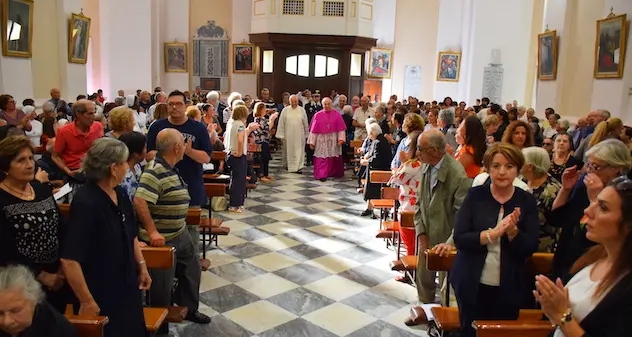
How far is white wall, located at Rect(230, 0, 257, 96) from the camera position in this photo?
64.2ft

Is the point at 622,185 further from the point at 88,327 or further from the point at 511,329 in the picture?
the point at 88,327

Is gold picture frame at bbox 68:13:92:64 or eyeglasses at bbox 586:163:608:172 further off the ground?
gold picture frame at bbox 68:13:92:64

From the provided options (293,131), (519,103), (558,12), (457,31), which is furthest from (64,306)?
(457,31)

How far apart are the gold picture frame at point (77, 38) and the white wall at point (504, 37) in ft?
38.8

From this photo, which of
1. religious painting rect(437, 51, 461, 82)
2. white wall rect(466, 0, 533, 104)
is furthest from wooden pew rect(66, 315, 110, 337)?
religious painting rect(437, 51, 461, 82)

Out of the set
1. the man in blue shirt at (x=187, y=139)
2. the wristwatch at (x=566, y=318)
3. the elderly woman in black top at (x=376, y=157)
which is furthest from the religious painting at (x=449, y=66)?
the wristwatch at (x=566, y=318)

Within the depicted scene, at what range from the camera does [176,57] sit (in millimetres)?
19500

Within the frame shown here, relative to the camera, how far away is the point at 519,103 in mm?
Result: 17688

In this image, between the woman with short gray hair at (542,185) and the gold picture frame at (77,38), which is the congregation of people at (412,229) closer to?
the woman with short gray hair at (542,185)

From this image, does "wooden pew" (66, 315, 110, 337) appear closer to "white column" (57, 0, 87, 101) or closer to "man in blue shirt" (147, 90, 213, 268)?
"man in blue shirt" (147, 90, 213, 268)

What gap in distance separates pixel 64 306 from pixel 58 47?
9867 mm

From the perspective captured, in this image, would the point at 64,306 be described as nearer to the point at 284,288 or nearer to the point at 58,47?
the point at 284,288

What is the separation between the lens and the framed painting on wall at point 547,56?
1239cm

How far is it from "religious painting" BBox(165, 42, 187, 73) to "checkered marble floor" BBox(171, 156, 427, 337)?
12.7 meters
